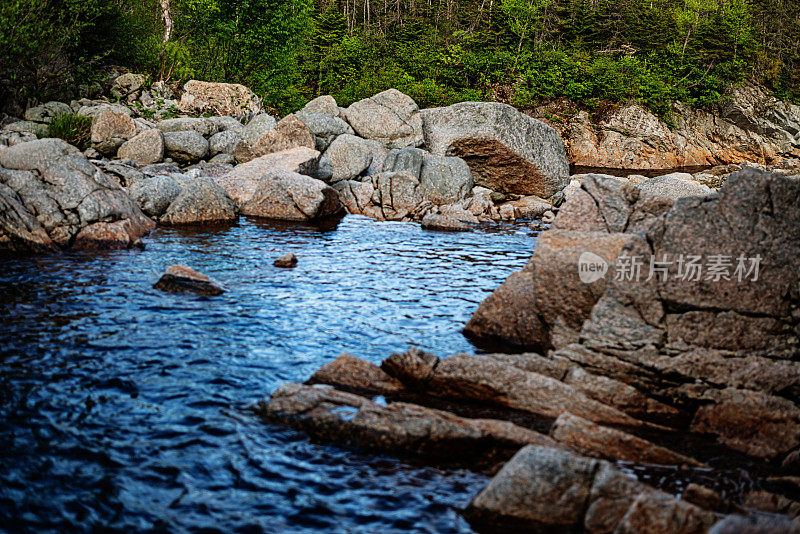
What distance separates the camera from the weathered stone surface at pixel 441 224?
72.5ft

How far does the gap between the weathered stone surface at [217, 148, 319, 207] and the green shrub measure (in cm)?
717

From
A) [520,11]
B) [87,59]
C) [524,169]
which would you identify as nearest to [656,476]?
[524,169]

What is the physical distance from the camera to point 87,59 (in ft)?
104

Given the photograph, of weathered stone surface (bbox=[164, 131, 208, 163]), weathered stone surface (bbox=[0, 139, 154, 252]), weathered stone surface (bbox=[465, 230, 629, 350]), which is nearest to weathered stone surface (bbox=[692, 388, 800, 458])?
weathered stone surface (bbox=[465, 230, 629, 350])

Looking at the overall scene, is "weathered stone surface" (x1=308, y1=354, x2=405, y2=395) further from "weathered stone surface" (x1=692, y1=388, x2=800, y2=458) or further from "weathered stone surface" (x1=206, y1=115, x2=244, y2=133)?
"weathered stone surface" (x1=206, y1=115, x2=244, y2=133)

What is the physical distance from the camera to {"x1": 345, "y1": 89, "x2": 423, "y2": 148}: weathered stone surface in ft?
100

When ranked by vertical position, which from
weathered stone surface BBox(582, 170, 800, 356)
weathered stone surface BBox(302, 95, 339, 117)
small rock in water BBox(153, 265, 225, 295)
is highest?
weathered stone surface BBox(302, 95, 339, 117)

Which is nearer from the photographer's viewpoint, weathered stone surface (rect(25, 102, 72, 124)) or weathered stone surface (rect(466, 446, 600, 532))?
weathered stone surface (rect(466, 446, 600, 532))

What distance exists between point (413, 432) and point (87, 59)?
32385 mm

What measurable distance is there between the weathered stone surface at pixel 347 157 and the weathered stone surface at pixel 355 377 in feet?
60.3

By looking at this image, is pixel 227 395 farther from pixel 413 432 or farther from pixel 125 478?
pixel 413 432

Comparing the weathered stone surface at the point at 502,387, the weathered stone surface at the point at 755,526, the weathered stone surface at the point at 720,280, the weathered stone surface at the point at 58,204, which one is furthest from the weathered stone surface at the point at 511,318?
the weathered stone surface at the point at 58,204

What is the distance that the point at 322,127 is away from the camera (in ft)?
94.7

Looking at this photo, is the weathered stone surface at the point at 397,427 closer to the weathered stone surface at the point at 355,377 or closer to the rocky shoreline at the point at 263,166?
the weathered stone surface at the point at 355,377
